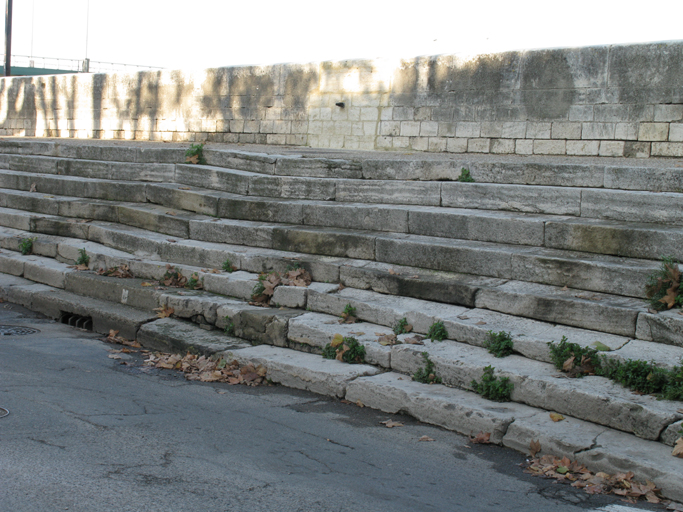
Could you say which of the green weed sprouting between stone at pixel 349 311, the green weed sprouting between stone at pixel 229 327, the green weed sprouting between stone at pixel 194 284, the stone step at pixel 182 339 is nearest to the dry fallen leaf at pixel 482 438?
the green weed sprouting between stone at pixel 349 311

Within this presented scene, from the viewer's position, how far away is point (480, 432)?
4.16 m

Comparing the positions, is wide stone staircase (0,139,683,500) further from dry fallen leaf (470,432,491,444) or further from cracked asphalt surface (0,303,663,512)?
cracked asphalt surface (0,303,663,512)

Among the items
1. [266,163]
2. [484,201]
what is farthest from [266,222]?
[484,201]

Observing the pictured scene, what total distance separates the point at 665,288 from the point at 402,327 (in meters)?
2.09

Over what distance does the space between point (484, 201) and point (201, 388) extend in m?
3.68

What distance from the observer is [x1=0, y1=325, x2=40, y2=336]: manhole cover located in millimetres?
6484

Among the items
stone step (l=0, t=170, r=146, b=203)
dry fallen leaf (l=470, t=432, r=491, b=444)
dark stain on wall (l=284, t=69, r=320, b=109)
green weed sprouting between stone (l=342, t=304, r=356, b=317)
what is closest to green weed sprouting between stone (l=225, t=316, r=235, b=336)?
green weed sprouting between stone (l=342, t=304, r=356, b=317)

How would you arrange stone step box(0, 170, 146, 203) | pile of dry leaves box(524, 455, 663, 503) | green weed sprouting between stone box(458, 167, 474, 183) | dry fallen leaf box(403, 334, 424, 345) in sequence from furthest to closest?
stone step box(0, 170, 146, 203) → green weed sprouting between stone box(458, 167, 474, 183) → dry fallen leaf box(403, 334, 424, 345) → pile of dry leaves box(524, 455, 663, 503)

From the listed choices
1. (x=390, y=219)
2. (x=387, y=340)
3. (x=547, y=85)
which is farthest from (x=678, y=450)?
(x=547, y=85)

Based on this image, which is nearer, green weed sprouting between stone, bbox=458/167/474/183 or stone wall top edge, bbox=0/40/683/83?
green weed sprouting between stone, bbox=458/167/474/183

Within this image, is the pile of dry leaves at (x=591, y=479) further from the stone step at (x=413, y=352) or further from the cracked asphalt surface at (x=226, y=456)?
the stone step at (x=413, y=352)

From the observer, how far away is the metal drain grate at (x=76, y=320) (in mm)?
7062

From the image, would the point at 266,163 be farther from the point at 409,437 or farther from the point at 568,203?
the point at 409,437

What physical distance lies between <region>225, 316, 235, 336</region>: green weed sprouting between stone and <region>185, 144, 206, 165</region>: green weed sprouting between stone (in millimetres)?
4397
